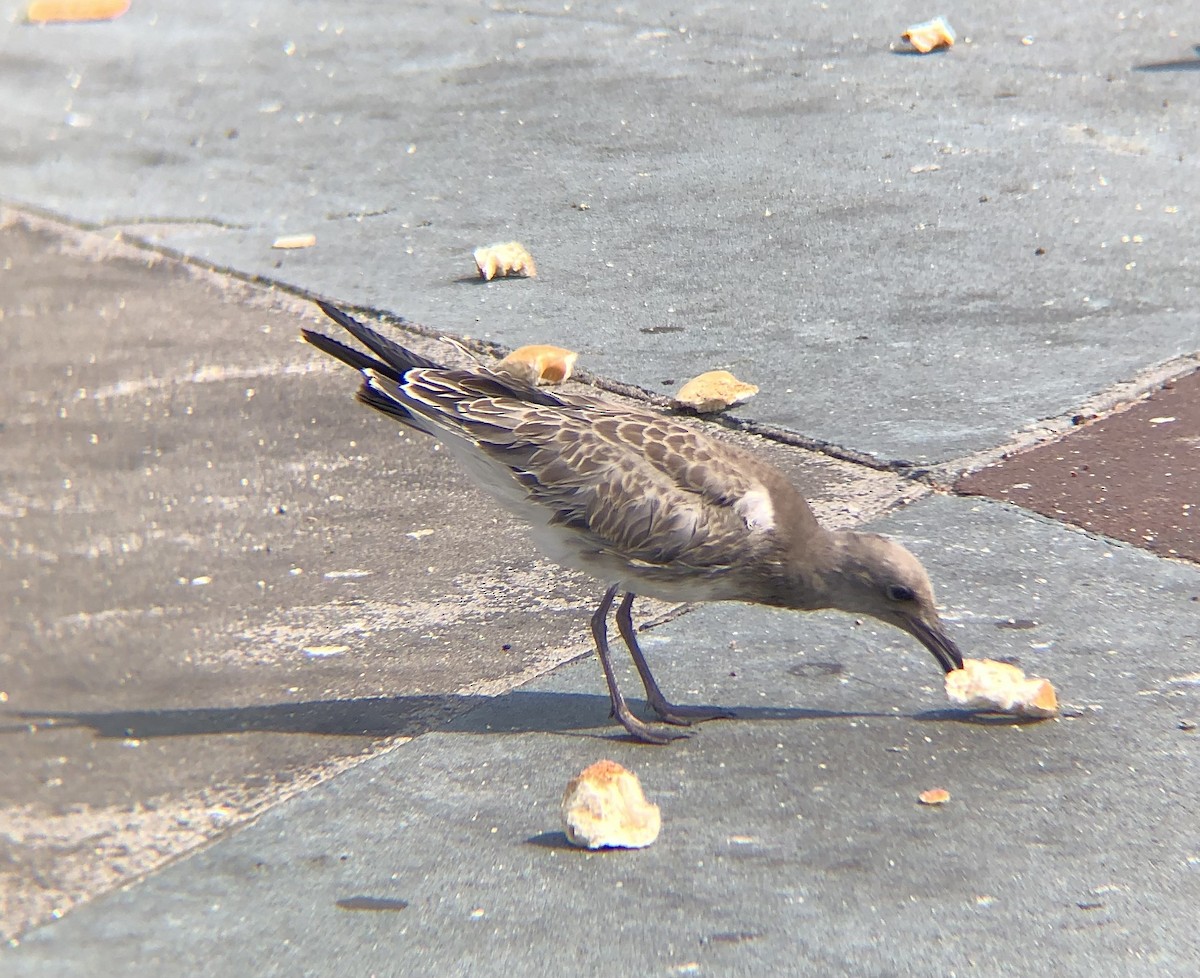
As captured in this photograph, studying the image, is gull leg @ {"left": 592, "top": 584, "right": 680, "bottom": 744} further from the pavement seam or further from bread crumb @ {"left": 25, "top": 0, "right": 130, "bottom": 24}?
bread crumb @ {"left": 25, "top": 0, "right": 130, "bottom": 24}

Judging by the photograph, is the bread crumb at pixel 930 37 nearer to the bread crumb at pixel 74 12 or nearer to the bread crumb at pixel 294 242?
the bread crumb at pixel 294 242

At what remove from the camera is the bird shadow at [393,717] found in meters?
4.95

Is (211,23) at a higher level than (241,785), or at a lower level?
higher

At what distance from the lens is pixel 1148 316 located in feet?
24.6

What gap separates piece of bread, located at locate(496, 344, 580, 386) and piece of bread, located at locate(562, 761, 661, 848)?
10.1 feet

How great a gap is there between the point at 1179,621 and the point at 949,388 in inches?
79.1

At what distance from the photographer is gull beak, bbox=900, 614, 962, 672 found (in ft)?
16.2

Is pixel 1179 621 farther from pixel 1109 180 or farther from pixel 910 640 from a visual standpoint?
pixel 1109 180

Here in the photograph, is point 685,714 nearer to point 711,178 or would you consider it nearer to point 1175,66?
point 711,178

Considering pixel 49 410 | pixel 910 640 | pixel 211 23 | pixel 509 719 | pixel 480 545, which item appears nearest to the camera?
pixel 509 719

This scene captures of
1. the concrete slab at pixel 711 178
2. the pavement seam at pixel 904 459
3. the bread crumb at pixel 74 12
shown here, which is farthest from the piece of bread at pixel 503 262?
the bread crumb at pixel 74 12

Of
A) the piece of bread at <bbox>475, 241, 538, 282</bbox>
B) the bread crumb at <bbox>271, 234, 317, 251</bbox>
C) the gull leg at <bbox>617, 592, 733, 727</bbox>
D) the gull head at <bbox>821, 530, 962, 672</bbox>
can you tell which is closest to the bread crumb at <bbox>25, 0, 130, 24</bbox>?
the bread crumb at <bbox>271, 234, 317, 251</bbox>

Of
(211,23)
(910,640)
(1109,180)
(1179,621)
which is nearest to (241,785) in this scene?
(910,640)

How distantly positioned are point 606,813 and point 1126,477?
2.96 metres
